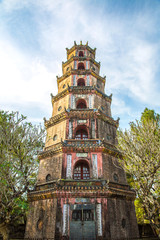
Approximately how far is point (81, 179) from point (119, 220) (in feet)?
13.8

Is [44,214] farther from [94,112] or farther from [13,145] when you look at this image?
[94,112]

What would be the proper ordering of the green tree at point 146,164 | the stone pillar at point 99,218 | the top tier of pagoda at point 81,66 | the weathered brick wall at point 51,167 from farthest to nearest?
the top tier of pagoda at point 81,66 < the weathered brick wall at point 51,167 < the stone pillar at point 99,218 < the green tree at point 146,164

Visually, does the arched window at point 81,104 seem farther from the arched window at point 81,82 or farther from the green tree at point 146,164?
the green tree at point 146,164

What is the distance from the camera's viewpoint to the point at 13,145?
41.8 ft

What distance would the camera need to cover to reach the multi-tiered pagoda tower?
12.5 meters

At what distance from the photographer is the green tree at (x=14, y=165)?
11.1 metres

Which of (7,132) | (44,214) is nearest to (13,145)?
(7,132)

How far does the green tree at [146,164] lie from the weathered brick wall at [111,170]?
2.48 meters

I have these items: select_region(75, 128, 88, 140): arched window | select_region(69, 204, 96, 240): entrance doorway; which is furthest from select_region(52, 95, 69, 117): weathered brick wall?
select_region(69, 204, 96, 240): entrance doorway

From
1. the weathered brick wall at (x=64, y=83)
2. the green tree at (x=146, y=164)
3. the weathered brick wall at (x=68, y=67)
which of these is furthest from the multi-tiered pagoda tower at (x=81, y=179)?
the weathered brick wall at (x=68, y=67)

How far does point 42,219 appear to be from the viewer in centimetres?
1336

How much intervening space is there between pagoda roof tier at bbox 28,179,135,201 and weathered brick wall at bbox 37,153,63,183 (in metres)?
0.77

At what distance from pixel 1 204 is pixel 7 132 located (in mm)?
4820

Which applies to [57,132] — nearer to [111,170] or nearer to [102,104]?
[102,104]
